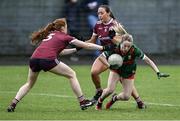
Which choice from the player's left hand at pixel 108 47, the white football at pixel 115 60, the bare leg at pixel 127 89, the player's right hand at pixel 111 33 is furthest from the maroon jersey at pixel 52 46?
the bare leg at pixel 127 89

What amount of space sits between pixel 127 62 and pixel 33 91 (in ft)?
14.1

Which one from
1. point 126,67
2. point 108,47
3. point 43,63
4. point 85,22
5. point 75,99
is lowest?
point 75,99

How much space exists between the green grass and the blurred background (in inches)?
145

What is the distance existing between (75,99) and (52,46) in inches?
103

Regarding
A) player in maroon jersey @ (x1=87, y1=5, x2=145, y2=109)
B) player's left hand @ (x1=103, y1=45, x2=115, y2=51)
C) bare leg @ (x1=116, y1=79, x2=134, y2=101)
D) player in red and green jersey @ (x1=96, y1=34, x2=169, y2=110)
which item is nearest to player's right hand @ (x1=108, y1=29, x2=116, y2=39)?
player in maroon jersey @ (x1=87, y1=5, x2=145, y2=109)

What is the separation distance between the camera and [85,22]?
29391mm

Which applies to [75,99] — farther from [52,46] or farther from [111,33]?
[52,46]

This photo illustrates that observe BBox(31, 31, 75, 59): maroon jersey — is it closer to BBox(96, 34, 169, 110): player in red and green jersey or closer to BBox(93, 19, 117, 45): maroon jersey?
BBox(96, 34, 169, 110): player in red and green jersey

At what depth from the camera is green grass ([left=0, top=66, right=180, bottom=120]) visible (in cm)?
1466

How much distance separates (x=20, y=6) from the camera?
29094 millimetres

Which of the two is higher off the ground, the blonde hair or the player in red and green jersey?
the blonde hair

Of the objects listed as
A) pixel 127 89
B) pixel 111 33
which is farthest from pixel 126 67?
pixel 111 33

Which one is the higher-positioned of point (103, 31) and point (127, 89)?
point (103, 31)

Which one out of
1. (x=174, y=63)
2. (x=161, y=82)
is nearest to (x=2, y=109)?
(x=161, y=82)
